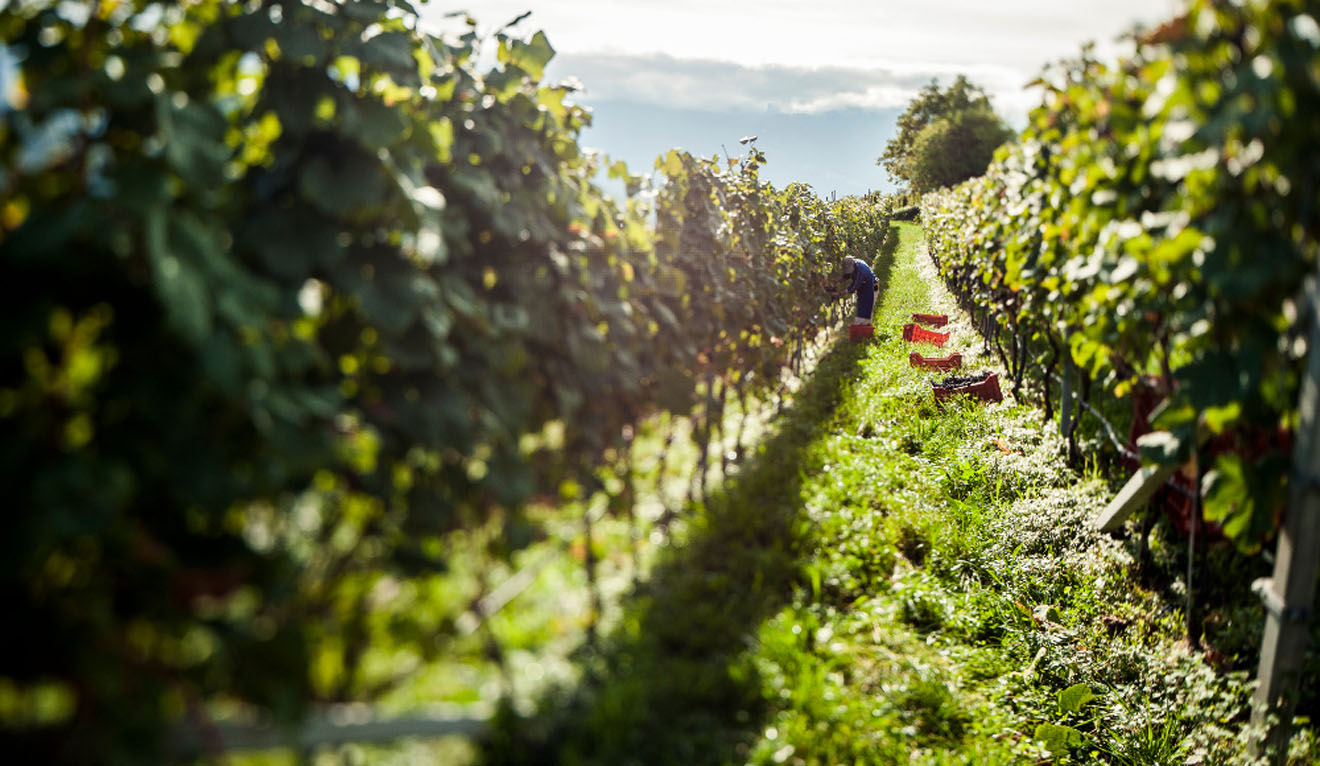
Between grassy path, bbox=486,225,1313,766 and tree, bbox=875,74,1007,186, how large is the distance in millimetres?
75946

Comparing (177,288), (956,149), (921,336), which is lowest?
(921,336)

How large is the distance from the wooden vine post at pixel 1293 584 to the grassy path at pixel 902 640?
0.18 metres

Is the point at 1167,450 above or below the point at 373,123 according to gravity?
below

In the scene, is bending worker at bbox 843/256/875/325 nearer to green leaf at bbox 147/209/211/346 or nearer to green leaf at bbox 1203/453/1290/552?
green leaf at bbox 1203/453/1290/552

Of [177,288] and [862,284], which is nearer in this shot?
[177,288]

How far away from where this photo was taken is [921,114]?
8338cm

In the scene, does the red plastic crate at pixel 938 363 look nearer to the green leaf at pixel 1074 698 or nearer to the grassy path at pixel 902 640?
the grassy path at pixel 902 640

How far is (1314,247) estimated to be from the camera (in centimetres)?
224

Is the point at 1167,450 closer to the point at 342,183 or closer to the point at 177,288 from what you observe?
the point at 342,183

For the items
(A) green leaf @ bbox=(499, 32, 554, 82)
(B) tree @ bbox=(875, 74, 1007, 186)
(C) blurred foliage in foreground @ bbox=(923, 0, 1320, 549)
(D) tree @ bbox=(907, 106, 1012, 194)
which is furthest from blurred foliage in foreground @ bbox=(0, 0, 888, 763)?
(B) tree @ bbox=(875, 74, 1007, 186)

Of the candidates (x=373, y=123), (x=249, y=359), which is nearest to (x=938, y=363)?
(x=373, y=123)

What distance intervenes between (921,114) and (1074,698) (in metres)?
88.6

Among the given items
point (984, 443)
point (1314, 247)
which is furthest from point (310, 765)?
point (984, 443)

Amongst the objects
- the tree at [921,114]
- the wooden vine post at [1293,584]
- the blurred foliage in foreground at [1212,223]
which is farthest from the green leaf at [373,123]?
the tree at [921,114]
